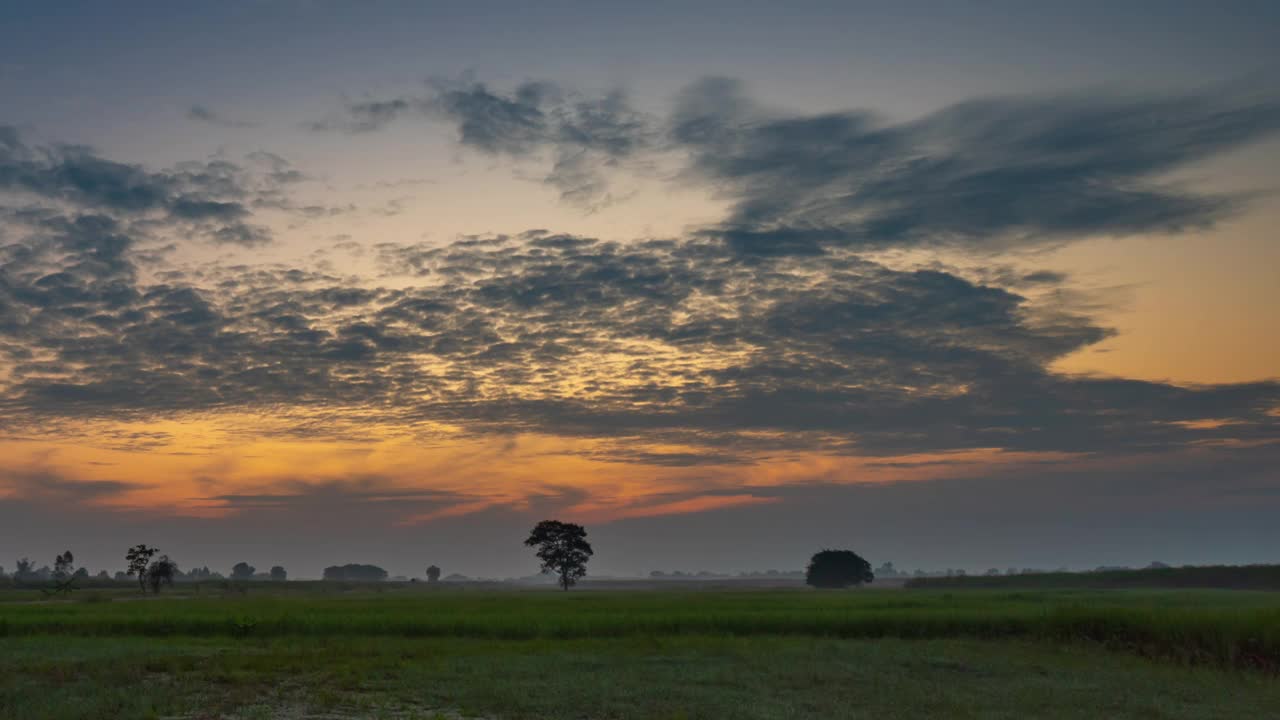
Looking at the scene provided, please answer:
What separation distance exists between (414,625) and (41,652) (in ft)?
54.2

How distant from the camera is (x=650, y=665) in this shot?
32.0 m

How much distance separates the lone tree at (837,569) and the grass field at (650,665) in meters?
117

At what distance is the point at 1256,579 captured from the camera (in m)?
102

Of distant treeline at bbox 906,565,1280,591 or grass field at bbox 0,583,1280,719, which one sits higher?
grass field at bbox 0,583,1280,719

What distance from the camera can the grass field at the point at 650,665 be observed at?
23984 millimetres

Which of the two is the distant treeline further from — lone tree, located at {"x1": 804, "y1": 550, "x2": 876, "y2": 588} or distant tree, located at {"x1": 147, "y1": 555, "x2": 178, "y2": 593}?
distant tree, located at {"x1": 147, "y1": 555, "x2": 178, "y2": 593}

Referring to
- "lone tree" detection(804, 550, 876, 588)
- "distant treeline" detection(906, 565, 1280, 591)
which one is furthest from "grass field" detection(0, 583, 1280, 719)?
"lone tree" detection(804, 550, 876, 588)

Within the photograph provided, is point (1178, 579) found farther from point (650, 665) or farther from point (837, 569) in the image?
point (650, 665)

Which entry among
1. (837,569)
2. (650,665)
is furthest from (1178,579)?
(650,665)

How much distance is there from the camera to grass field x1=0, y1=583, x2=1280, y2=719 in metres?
24.0

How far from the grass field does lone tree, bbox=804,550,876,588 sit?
116628 millimetres

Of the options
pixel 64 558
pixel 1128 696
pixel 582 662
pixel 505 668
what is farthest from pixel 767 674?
pixel 64 558

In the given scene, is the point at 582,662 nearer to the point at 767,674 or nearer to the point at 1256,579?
the point at 767,674

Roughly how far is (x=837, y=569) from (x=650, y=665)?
453 ft
